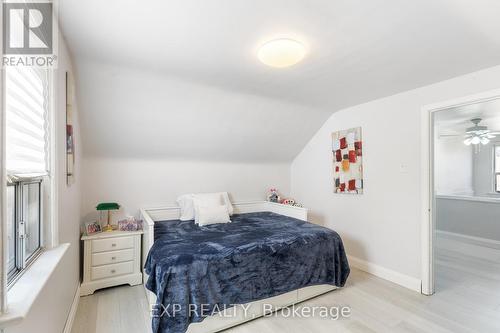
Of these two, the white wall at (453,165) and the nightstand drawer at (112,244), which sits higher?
the white wall at (453,165)

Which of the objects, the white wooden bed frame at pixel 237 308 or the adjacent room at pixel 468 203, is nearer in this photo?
the white wooden bed frame at pixel 237 308

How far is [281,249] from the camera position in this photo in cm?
224

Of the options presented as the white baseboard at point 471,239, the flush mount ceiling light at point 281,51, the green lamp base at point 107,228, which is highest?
the flush mount ceiling light at point 281,51

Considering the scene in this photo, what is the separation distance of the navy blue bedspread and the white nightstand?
360 mm

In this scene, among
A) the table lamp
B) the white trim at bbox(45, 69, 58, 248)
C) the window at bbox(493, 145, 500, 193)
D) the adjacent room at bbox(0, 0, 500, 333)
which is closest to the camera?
the adjacent room at bbox(0, 0, 500, 333)

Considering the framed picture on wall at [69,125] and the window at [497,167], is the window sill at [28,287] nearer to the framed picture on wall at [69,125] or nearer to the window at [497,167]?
the framed picture on wall at [69,125]

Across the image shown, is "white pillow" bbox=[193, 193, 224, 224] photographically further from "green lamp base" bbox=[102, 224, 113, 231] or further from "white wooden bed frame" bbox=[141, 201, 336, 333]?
"green lamp base" bbox=[102, 224, 113, 231]

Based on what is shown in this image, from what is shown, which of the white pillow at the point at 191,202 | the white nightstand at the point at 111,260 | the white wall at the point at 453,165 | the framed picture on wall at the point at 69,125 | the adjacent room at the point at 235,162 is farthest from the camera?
the white wall at the point at 453,165

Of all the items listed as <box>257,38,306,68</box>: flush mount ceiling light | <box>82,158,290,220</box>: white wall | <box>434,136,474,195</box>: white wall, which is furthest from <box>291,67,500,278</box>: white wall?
<box>434,136,474,195</box>: white wall

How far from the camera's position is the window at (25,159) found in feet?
3.77

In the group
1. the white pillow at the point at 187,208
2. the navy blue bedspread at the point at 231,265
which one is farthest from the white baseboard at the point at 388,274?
the white pillow at the point at 187,208

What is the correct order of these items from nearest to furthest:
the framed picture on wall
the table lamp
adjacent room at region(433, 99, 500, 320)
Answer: the framed picture on wall
the table lamp
adjacent room at region(433, 99, 500, 320)

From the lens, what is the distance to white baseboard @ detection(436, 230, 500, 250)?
14.0ft

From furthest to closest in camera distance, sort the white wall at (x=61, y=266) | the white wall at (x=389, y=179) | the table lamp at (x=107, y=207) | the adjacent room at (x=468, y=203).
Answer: the adjacent room at (x=468, y=203)
the table lamp at (x=107, y=207)
the white wall at (x=389, y=179)
the white wall at (x=61, y=266)
